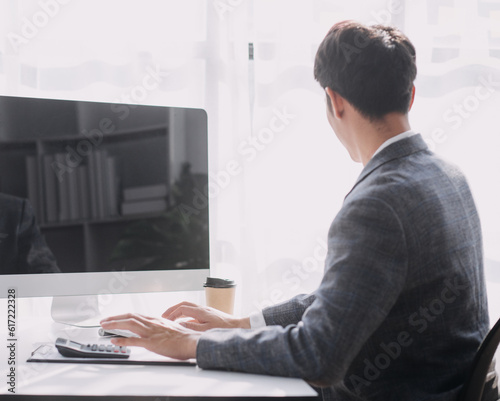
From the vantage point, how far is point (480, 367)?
2.73 feet

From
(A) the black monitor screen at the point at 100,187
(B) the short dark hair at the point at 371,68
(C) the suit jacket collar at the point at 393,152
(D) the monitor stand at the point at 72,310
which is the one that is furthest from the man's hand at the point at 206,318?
(B) the short dark hair at the point at 371,68

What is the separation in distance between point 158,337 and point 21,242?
44 cm

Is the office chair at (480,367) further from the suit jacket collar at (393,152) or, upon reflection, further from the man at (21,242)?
the man at (21,242)

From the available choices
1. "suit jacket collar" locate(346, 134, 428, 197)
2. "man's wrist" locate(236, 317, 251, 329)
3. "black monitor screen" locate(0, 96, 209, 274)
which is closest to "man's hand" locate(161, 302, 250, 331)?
"man's wrist" locate(236, 317, 251, 329)

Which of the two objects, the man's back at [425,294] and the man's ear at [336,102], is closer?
the man's back at [425,294]

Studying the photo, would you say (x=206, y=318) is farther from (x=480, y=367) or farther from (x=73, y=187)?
(x=480, y=367)

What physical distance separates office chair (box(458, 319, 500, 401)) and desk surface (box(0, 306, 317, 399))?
297 mm

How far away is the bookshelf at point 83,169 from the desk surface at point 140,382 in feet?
1.02

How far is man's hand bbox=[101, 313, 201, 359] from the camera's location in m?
0.92

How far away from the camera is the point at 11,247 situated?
112 cm

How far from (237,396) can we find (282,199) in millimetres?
1147

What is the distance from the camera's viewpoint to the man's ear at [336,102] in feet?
3.34

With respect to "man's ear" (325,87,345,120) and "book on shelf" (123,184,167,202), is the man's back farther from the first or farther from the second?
"book on shelf" (123,184,167,202)

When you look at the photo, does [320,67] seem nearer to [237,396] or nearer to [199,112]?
[199,112]
